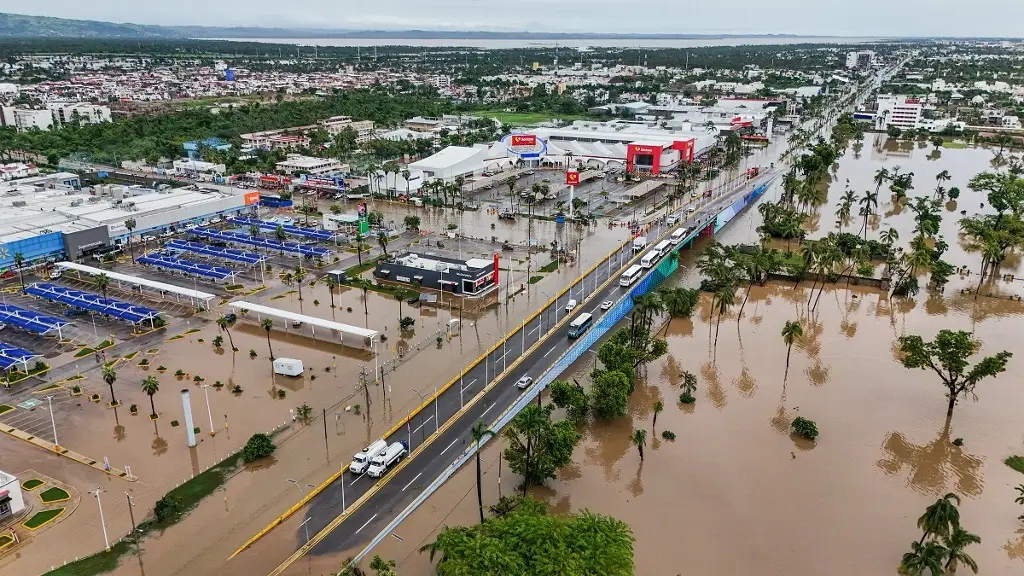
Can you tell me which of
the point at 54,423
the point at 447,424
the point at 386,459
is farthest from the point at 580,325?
the point at 54,423

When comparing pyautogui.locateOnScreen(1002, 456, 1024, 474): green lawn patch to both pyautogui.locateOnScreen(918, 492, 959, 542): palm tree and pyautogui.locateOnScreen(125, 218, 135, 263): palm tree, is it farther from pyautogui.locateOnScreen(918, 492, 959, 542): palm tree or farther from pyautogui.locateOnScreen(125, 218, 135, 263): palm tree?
pyautogui.locateOnScreen(125, 218, 135, 263): palm tree

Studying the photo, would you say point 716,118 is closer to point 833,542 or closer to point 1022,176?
point 1022,176

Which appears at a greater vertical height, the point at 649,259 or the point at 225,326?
the point at 649,259

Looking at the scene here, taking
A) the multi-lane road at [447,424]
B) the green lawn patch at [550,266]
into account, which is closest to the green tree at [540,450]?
the multi-lane road at [447,424]

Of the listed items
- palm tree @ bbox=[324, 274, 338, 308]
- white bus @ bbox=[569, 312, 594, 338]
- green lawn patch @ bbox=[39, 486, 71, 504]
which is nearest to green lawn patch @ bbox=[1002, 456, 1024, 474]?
white bus @ bbox=[569, 312, 594, 338]

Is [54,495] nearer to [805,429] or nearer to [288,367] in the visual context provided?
[288,367]

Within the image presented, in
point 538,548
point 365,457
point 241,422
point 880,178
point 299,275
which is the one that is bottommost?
point 241,422
